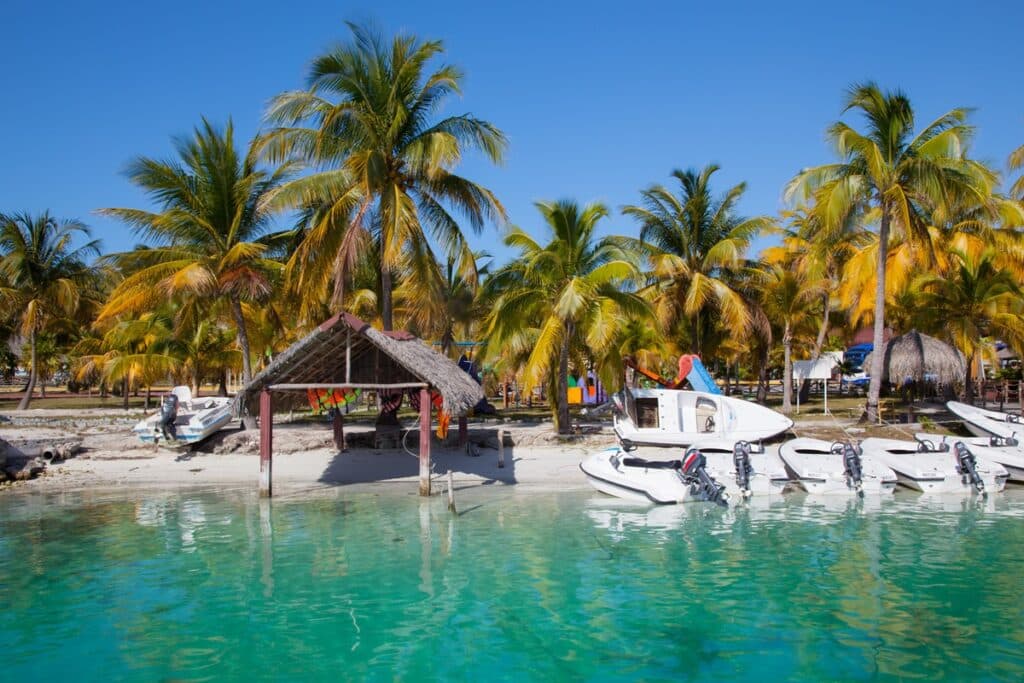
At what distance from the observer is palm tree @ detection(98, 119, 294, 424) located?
20.6 m

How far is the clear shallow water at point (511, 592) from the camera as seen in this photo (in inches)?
303

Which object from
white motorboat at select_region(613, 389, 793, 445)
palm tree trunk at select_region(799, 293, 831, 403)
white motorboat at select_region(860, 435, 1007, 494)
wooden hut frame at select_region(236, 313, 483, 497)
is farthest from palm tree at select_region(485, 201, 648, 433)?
palm tree trunk at select_region(799, 293, 831, 403)

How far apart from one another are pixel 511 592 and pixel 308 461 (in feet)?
35.5

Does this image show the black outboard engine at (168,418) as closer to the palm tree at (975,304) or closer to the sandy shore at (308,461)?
the sandy shore at (308,461)

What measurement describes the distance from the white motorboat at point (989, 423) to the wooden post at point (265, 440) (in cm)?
1698

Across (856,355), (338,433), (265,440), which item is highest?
(856,355)

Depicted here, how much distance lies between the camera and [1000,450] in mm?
17641

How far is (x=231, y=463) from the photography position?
63.8 feet

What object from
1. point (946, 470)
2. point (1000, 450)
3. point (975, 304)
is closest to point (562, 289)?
point (946, 470)

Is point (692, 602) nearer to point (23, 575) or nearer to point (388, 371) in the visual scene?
point (23, 575)

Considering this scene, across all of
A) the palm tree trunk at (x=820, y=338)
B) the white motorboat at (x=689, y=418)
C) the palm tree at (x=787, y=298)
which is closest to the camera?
the white motorboat at (x=689, y=418)

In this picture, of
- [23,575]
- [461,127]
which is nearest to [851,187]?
[461,127]

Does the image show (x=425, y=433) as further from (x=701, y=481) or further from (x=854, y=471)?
(x=854, y=471)

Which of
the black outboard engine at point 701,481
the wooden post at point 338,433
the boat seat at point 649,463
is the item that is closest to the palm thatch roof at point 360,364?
the wooden post at point 338,433
